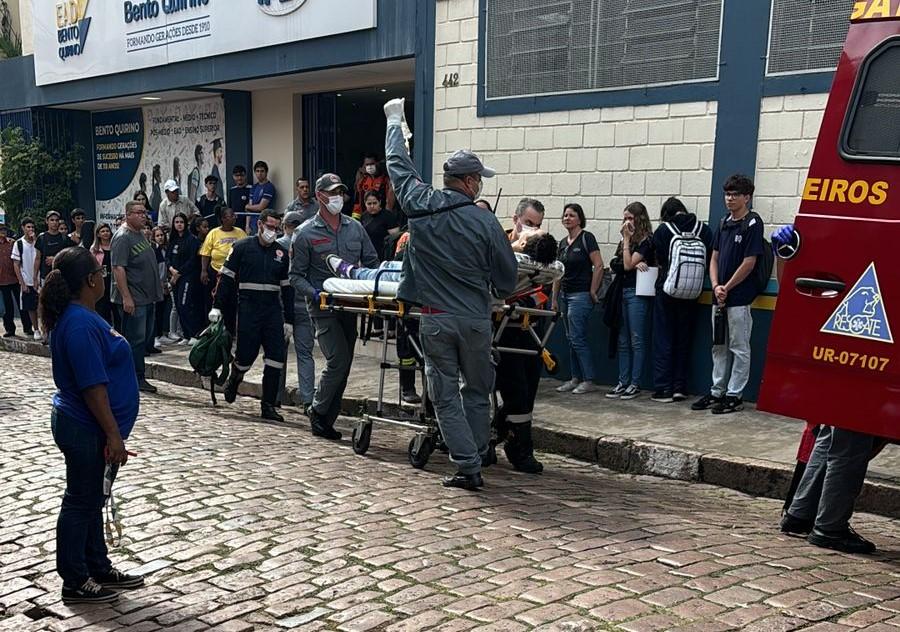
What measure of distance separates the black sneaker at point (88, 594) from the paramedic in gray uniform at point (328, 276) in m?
3.54

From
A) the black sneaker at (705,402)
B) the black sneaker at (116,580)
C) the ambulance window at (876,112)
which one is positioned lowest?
the black sneaker at (705,402)

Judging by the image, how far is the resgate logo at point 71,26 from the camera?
17219mm

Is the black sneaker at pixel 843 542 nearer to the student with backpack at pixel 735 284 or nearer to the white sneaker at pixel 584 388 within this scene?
the student with backpack at pixel 735 284

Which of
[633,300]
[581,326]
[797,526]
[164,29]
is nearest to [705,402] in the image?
[633,300]

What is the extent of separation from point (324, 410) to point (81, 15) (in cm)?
1287

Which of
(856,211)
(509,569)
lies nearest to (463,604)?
(509,569)

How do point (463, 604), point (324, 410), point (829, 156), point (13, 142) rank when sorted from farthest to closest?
point (13, 142) < point (324, 410) < point (829, 156) < point (463, 604)

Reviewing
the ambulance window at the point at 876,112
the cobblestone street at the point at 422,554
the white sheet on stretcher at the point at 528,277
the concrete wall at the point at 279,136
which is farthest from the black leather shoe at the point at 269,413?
the concrete wall at the point at 279,136

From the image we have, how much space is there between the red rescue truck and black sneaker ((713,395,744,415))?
344 cm

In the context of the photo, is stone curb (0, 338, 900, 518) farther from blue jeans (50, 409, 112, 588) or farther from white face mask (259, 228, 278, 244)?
blue jeans (50, 409, 112, 588)

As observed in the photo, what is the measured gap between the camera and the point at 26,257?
Answer: 14.6 m

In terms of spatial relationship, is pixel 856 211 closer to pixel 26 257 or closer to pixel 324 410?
pixel 324 410

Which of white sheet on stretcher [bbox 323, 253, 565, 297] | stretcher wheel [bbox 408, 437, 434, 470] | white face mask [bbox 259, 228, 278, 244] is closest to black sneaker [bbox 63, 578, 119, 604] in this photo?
stretcher wheel [bbox 408, 437, 434, 470]

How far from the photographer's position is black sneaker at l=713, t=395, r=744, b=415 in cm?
826
